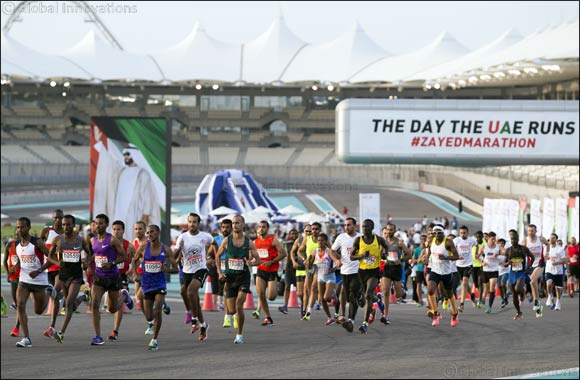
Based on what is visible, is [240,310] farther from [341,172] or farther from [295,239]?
[341,172]

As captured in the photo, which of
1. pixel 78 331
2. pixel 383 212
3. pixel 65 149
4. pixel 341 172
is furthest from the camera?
pixel 65 149

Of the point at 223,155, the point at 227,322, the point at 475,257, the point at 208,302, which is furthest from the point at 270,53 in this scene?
the point at 227,322

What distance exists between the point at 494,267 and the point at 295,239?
3.89 meters

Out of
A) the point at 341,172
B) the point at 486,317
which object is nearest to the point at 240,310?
the point at 486,317

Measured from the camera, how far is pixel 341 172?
78000 mm

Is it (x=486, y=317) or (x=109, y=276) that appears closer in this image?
(x=109, y=276)

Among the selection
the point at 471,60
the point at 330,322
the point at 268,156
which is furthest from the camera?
the point at 268,156

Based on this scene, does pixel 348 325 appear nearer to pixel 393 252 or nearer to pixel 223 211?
pixel 393 252

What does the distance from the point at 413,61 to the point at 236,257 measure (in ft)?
275

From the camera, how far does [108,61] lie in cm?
9694

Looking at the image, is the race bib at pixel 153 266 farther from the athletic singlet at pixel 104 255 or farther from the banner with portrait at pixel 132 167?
the banner with portrait at pixel 132 167

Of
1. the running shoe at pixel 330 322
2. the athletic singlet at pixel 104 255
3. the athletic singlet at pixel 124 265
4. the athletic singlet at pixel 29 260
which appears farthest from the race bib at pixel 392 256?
the athletic singlet at pixel 29 260

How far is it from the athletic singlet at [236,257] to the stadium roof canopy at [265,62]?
69.5 meters

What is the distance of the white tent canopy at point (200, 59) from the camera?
97.0 meters
